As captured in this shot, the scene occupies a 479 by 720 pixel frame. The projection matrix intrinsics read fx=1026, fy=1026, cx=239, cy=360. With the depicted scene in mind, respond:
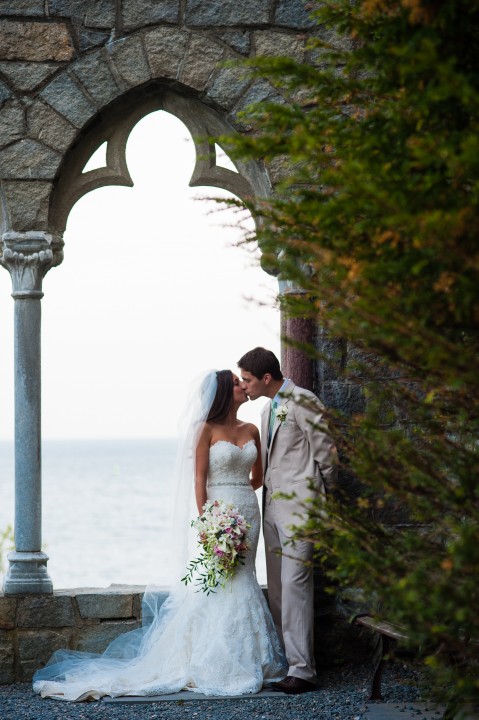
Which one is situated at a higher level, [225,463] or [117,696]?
[225,463]

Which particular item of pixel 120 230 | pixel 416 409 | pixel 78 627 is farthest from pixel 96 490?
pixel 416 409

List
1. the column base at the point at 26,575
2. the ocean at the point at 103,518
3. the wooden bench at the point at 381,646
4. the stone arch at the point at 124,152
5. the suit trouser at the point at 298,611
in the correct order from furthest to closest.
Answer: the ocean at the point at 103,518, the stone arch at the point at 124,152, the column base at the point at 26,575, the suit trouser at the point at 298,611, the wooden bench at the point at 381,646

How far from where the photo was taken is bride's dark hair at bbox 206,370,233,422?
5043 millimetres

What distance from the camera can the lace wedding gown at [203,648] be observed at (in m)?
4.65

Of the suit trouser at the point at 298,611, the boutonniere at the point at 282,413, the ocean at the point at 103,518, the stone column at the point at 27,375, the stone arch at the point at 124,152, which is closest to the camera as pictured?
the suit trouser at the point at 298,611

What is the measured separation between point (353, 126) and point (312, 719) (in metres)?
2.63

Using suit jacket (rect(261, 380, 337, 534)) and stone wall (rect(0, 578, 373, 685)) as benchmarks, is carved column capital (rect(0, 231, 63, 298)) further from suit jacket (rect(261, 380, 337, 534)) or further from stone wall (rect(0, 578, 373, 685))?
stone wall (rect(0, 578, 373, 685))

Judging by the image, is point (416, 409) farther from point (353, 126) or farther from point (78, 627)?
point (78, 627)

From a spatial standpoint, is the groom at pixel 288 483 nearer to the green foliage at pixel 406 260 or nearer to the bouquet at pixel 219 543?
the bouquet at pixel 219 543

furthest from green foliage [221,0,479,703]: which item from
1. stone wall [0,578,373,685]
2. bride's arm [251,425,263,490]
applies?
stone wall [0,578,373,685]

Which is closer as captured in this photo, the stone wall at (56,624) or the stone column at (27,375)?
the stone wall at (56,624)

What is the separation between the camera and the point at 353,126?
2686mm

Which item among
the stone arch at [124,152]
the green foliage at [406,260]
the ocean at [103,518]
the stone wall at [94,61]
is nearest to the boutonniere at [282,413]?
the stone arch at [124,152]

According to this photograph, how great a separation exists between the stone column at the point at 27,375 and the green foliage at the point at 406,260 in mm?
2684
